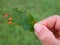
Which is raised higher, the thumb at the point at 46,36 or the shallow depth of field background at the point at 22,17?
the thumb at the point at 46,36

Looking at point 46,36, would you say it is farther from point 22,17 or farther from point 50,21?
point 22,17

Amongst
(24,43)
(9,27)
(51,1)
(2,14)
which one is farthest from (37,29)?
(51,1)

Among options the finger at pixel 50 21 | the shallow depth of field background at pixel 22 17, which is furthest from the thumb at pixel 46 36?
the shallow depth of field background at pixel 22 17

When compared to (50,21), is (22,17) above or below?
below

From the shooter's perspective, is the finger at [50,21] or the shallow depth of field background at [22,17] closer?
the finger at [50,21]

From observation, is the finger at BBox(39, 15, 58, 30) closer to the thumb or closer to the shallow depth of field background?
the thumb

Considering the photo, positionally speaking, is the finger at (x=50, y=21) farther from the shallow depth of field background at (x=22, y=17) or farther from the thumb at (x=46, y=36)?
the shallow depth of field background at (x=22, y=17)

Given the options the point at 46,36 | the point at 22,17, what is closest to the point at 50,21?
the point at 46,36

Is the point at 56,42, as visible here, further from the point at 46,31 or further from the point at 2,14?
the point at 2,14

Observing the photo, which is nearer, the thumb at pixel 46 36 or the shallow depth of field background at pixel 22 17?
the thumb at pixel 46 36
